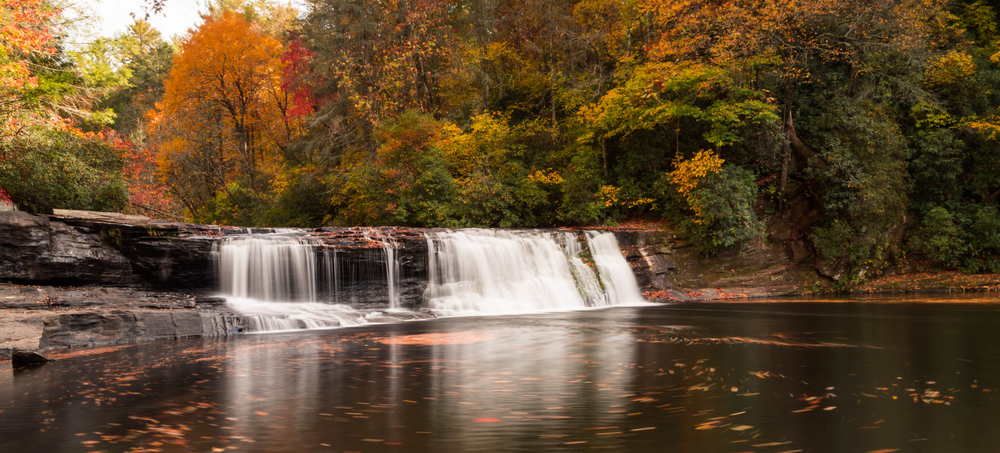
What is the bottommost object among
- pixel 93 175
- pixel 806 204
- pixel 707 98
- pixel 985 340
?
pixel 985 340

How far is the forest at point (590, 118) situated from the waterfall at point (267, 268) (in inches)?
231

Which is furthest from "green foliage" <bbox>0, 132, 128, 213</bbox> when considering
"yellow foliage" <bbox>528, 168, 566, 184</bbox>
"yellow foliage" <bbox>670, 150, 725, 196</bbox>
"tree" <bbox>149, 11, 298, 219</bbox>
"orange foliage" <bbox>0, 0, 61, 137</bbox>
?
"yellow foliage" <bbox>670, 150, 725, 196</bbox>

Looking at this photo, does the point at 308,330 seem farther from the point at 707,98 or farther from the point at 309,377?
the point at 707,98

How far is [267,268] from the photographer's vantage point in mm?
13383

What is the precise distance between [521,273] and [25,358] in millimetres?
11412

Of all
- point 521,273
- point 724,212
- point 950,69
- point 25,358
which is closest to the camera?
point 25,358

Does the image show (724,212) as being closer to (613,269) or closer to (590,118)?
(613,269)

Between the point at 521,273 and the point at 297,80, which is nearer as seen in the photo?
the point at 521,273

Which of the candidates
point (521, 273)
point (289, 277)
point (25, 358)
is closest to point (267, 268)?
point (289, 277)

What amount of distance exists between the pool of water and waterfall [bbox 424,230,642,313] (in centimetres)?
521

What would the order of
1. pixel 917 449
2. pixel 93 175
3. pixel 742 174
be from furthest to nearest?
pixel 742 174 → pixel 93 175 → pixel 917 449

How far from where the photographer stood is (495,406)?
493 cm

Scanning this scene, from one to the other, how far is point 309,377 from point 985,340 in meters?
9.50

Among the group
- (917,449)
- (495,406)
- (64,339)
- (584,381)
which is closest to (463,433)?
(495,406)
